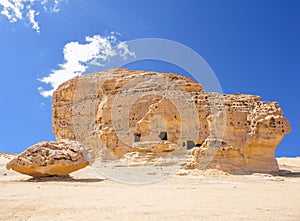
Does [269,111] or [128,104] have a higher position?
[128,104]

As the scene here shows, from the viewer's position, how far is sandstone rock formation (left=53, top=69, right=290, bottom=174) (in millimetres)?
17688

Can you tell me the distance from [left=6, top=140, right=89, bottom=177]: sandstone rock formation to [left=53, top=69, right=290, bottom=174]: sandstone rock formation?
7489 millimetres

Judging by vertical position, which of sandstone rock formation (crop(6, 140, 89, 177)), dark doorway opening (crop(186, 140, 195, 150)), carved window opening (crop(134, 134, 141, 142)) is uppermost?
carved window opening (crop(134, 134, 141, 142))

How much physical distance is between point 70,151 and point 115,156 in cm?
1068

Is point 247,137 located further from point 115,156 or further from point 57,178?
point 57,178

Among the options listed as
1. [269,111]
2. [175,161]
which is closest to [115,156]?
[175,161]

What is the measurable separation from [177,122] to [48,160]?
11.6m

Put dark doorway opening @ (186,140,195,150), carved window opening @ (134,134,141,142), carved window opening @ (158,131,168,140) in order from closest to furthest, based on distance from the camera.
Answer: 1. dark doorway opening @ (186,140,195,150)
2. carved window opening @ (158,131,168,140)
3. carved window opening @ (134,134,141,142)

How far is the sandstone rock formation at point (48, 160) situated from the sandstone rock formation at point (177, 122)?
749cm

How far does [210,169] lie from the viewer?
16047 mm

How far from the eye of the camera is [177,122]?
2053 cm

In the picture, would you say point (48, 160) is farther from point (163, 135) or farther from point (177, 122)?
point (177, 122)

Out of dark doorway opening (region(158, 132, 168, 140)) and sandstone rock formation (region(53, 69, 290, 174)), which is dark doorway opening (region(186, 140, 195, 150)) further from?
dark doorway opening (region(158, 132, 168, 140))

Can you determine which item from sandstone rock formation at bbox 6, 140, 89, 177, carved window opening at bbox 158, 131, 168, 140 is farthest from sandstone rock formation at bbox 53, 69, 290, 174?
sandstone rock formation at bbox 6, 140, 89, 177
